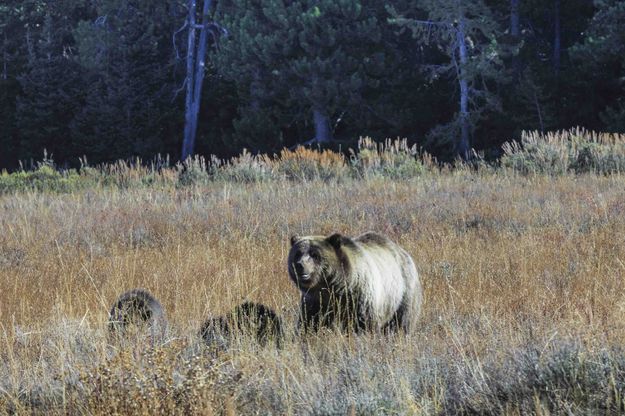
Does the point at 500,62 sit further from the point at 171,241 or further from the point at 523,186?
the point at 171,241

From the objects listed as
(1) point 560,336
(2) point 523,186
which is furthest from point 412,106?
(1) point 560,336

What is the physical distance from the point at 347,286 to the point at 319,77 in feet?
73.2

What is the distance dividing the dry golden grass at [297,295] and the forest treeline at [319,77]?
38.4ft

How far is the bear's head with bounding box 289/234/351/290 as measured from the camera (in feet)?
17.0

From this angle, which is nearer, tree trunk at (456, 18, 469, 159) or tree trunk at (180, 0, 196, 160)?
tree trunk at (456, 18, 469, 159)

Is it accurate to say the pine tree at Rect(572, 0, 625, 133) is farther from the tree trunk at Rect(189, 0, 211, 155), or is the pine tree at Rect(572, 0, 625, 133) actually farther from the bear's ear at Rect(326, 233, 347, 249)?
the bear's ear at Rect(326, 233, 347, 249)

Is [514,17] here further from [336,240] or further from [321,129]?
[336,240]

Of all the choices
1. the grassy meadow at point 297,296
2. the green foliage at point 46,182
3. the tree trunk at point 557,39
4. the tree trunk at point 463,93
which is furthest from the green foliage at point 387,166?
the tree trunk at point 557,39

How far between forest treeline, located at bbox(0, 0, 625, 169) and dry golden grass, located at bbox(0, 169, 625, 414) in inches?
461

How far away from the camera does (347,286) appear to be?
5.37m

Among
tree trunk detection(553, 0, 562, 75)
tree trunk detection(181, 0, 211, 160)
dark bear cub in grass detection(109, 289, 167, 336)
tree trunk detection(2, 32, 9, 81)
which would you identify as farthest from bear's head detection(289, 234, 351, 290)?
tree trunk detection(2, 32, 9, 81)

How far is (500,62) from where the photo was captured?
83.4 feet

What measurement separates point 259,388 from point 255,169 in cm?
1308

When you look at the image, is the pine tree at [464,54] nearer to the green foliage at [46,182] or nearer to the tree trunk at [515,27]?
the tree trunk at [515,27]
